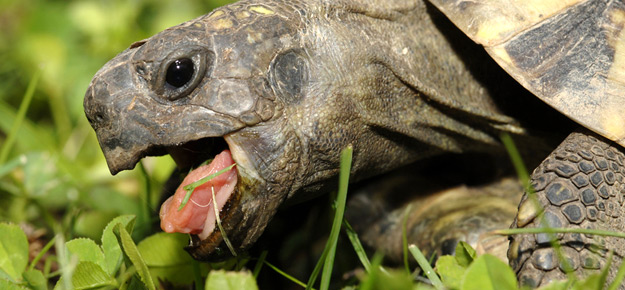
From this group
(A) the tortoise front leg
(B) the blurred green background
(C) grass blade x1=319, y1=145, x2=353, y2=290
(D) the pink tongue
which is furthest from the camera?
(B) the blurred green background

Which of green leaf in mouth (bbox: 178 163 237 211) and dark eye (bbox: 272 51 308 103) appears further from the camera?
dark eye (bbox: 272 51 308 103)

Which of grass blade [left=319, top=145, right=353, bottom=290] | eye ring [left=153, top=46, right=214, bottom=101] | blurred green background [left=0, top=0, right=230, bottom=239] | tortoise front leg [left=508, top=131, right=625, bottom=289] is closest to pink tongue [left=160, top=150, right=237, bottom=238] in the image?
eye ring [left=153, top=46, right=214, bottom=101]

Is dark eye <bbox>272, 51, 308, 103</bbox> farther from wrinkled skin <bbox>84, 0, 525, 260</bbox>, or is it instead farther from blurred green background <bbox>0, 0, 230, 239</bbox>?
blurred green background <bbox>0, 0, 230, 239</bbox>

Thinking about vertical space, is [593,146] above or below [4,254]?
below

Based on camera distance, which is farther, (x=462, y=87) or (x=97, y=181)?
(x=97, y=181)

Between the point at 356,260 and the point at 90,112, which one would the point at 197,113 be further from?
the point at 356,260

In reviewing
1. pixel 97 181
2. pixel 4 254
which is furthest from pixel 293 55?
pixel 97 181

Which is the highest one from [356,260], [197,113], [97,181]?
[197,113]

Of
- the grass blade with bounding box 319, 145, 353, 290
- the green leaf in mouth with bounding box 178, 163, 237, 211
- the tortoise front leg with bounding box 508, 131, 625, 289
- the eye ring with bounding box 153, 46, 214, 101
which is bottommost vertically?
the tortoise front leg with bounding box 508, 131, 625, 289
